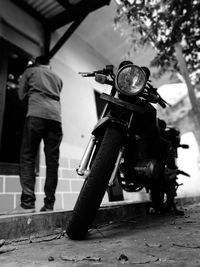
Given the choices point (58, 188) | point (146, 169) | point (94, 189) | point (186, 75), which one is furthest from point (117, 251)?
point (186, 75)

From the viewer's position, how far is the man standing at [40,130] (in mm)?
2564

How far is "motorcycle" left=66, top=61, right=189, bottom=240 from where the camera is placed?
1.57m

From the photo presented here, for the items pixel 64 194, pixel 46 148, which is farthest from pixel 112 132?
pixel 64 194

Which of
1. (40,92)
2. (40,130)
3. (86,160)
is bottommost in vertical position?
(86,160)

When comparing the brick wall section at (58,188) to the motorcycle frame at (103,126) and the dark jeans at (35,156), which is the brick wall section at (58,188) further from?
the motorcycle frame at (103,126)

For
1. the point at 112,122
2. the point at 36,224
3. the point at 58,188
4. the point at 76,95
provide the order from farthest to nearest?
the point at 76,95
the point at 58,188
the point at 36,224
the point at 112,122

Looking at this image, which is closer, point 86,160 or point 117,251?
point 117,251

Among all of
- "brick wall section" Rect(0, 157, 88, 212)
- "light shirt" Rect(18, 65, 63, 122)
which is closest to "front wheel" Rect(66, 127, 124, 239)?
"light shirt" Rect(18, 65, 63, 122)

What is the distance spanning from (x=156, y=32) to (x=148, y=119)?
303 centimetres

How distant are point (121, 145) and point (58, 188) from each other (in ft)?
8.34

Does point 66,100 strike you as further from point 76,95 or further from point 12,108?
point 12,108

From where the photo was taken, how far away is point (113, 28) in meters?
5.70

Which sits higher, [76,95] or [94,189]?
[76,95]

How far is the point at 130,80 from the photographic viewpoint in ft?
5.99
